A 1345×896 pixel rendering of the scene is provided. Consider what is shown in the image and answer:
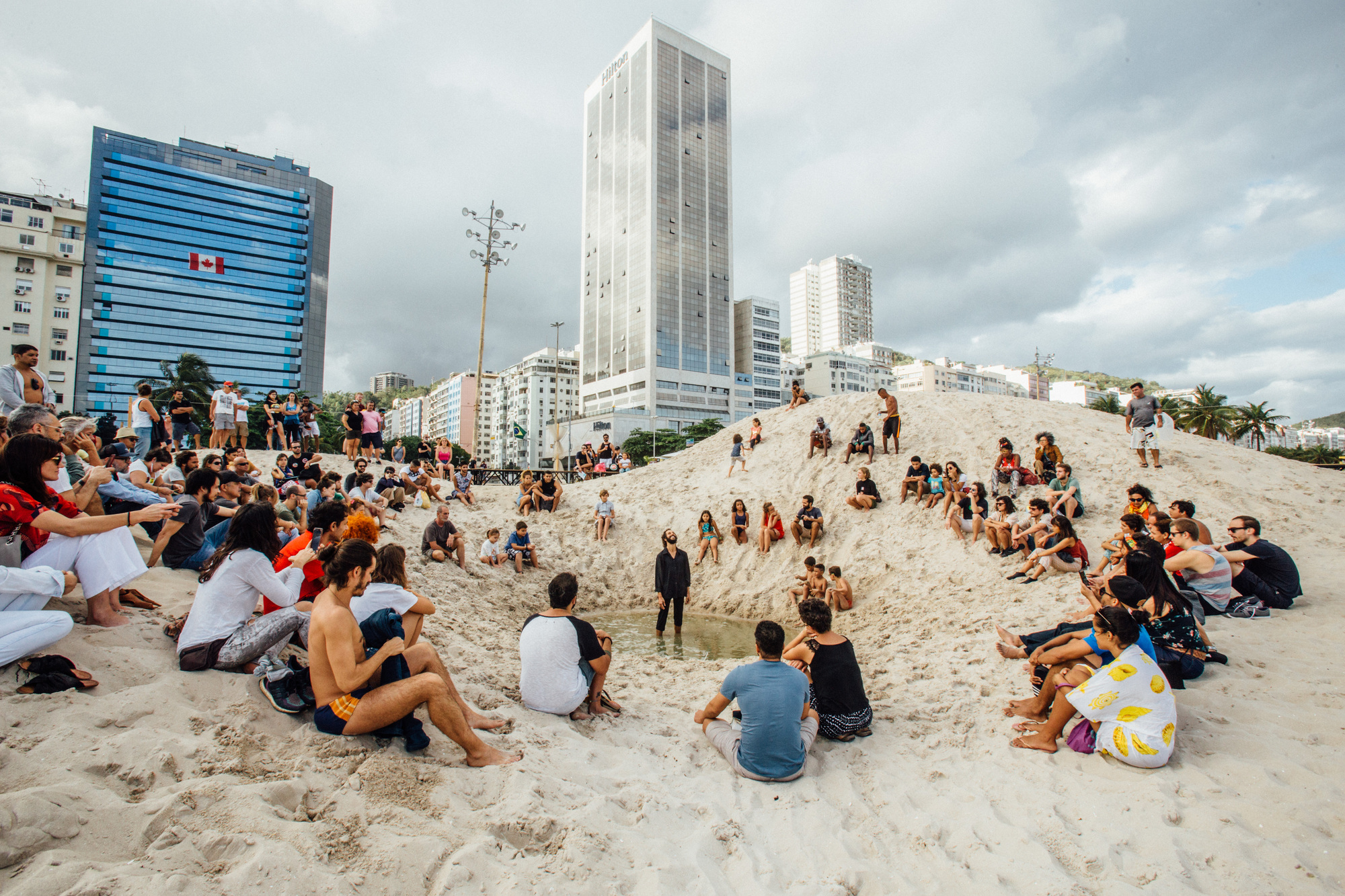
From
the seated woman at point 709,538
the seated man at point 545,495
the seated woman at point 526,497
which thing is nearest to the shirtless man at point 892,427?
the seated woman at point 709,538

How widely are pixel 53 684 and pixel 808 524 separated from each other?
11.4m

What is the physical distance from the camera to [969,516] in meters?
11.0

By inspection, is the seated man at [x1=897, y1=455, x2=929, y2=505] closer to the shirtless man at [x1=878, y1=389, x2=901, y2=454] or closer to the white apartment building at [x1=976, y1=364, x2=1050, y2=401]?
the shirtless man at [x1=878, y1=389, x2=901, y2=454]

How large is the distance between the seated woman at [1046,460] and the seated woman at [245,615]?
13446mm

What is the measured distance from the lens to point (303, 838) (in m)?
2.77

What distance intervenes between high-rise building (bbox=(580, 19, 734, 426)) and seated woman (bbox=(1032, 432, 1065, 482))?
70991 millimetres

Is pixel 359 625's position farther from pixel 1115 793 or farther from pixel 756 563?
pixel 756 563

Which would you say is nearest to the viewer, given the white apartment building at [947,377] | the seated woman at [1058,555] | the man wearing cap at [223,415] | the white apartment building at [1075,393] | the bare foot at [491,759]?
the bare foot at [491,759]

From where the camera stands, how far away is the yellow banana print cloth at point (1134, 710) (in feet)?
13.4

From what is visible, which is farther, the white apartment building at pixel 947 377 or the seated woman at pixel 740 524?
the white apartment building at pixel 947 377

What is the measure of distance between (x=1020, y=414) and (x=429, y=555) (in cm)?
Answer: 1586

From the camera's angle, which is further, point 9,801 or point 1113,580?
point 1113,580

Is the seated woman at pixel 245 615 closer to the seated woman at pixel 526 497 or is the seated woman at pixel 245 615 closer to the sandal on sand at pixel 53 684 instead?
the sandal on sand at pixel 53 684

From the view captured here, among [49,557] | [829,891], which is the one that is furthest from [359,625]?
[829,891]
